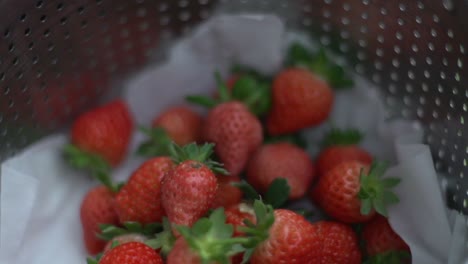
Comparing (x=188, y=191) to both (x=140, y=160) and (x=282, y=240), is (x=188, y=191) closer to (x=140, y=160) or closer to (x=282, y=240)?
(x=282, y=240)

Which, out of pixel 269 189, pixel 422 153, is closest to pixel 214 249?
pixel 269 189

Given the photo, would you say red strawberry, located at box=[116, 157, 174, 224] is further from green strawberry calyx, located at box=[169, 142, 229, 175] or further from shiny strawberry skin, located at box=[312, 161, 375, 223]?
shiny strawberry skin, located at box=[312, 161, 375, 223]

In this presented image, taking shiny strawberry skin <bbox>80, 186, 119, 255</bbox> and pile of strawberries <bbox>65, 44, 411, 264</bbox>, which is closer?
pile of strawberries <bbox>65, 44, 411, 264</bbox>

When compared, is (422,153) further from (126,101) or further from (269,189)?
(126,101)

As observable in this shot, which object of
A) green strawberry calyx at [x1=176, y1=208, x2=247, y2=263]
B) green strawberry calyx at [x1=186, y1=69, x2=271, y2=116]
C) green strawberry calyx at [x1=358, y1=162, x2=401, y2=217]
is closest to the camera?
green strawberry calyx at [x1=176, y1=208, x2=247, y2=263]

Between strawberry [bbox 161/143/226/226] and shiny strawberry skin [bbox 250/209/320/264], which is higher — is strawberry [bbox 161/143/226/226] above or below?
above

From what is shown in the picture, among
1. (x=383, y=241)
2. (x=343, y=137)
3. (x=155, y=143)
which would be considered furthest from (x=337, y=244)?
(x=155, y=143)

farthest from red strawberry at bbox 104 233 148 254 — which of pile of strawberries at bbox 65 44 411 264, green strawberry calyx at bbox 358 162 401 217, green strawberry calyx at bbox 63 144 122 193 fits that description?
green strawberry calyx at bbox 358 162 401 217
